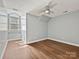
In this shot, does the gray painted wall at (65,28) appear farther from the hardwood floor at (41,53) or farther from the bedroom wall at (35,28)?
the hardwood floor at (41,53)

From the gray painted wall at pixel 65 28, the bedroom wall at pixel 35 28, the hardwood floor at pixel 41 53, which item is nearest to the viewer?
the hardwood floor at pixel 41 53

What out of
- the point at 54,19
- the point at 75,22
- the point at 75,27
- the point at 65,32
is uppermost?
the point at 54,19

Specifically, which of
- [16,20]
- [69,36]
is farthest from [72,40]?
[16,20]

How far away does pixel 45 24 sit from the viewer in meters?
6.41

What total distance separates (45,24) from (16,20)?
2668mm

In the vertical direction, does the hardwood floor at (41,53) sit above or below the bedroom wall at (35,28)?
below

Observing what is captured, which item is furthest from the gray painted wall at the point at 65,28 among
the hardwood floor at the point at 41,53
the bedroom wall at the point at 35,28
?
the hardwood floor at the point at 41,53

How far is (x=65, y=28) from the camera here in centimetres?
507

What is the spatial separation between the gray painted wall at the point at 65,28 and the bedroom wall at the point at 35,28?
1.82ft

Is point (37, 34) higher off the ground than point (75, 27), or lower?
lower

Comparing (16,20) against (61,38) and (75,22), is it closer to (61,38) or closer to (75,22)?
(61,38)

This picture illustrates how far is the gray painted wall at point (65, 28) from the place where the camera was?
440 centimetres

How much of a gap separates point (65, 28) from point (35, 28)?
7.36 feet

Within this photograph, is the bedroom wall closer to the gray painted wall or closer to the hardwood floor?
the gray painted wall
